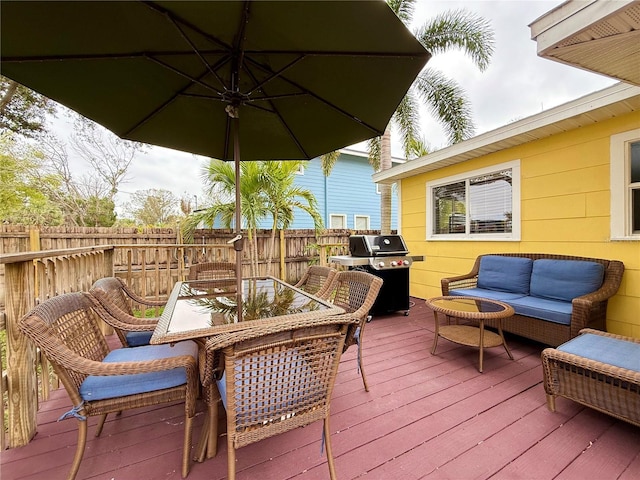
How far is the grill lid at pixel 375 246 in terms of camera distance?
13.6ft

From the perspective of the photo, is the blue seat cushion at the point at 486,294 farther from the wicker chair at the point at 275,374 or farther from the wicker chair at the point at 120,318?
the wicker chair at the point at 120,318

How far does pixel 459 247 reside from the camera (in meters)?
4.73

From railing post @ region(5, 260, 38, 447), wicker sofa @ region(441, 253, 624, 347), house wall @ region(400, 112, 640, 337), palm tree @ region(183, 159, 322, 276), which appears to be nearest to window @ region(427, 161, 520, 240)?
house wall @ region(400, 112, 640, 337)

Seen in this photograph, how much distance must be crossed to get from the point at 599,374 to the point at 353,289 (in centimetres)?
168

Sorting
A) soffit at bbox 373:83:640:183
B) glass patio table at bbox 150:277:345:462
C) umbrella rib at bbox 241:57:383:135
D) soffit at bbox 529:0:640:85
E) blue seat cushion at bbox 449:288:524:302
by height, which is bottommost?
blue seat cushion at bbox 449:288:524:302

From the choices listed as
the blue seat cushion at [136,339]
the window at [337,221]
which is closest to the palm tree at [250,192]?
the blue seat cushion at [136,339]

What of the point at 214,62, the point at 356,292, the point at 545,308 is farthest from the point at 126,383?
the point at 545,308

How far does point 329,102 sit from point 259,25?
2.39ft

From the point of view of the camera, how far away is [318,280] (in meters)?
2.77

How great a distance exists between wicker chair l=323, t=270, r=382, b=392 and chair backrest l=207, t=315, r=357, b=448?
616mm

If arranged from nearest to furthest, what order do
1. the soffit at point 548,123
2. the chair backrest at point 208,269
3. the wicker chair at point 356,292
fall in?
the wicker chair at point 356,292 → the soffit at point 548,123 → the chair backrest at point 208,269

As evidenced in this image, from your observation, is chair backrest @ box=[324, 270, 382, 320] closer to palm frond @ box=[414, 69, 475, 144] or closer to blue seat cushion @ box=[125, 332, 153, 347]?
blue seat cushion @ box=[125, 332, 153, 347]

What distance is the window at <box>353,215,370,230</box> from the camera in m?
10.8

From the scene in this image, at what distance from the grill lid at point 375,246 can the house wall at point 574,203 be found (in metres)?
1.27
